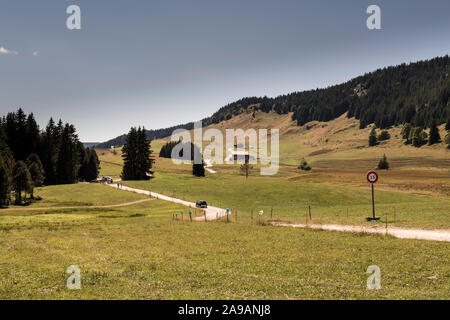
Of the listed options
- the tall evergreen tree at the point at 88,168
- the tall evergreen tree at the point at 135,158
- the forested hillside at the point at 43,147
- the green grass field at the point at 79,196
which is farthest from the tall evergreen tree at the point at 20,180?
A: the tall evergreen tree at the point at 88,168

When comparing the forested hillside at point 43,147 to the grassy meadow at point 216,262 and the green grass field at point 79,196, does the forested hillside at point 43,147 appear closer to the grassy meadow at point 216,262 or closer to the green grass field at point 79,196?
the green grass field at point 79,196

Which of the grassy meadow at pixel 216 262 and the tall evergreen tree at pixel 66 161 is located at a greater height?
the tall evergreen tree at pixel 66 161

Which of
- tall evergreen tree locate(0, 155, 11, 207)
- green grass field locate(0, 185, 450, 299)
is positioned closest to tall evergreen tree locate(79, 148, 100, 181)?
tall evergreen tree locate(0, 155, 11, 207)

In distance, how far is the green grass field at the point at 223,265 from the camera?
48.2 ft

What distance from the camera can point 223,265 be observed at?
20.3 metres

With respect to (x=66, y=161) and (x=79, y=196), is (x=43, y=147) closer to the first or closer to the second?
(x=66, y=161)

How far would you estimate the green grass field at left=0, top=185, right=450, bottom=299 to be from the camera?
48.2 feet

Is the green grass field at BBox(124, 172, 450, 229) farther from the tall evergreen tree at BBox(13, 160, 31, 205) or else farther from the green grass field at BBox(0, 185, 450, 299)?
the tall evergreen tree at BBox(13, 160, 31, 205)

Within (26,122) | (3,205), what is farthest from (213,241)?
(26,122)

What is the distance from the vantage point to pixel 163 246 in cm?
2784

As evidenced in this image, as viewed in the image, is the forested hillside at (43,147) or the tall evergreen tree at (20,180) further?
the forested hillside at (43,147)
